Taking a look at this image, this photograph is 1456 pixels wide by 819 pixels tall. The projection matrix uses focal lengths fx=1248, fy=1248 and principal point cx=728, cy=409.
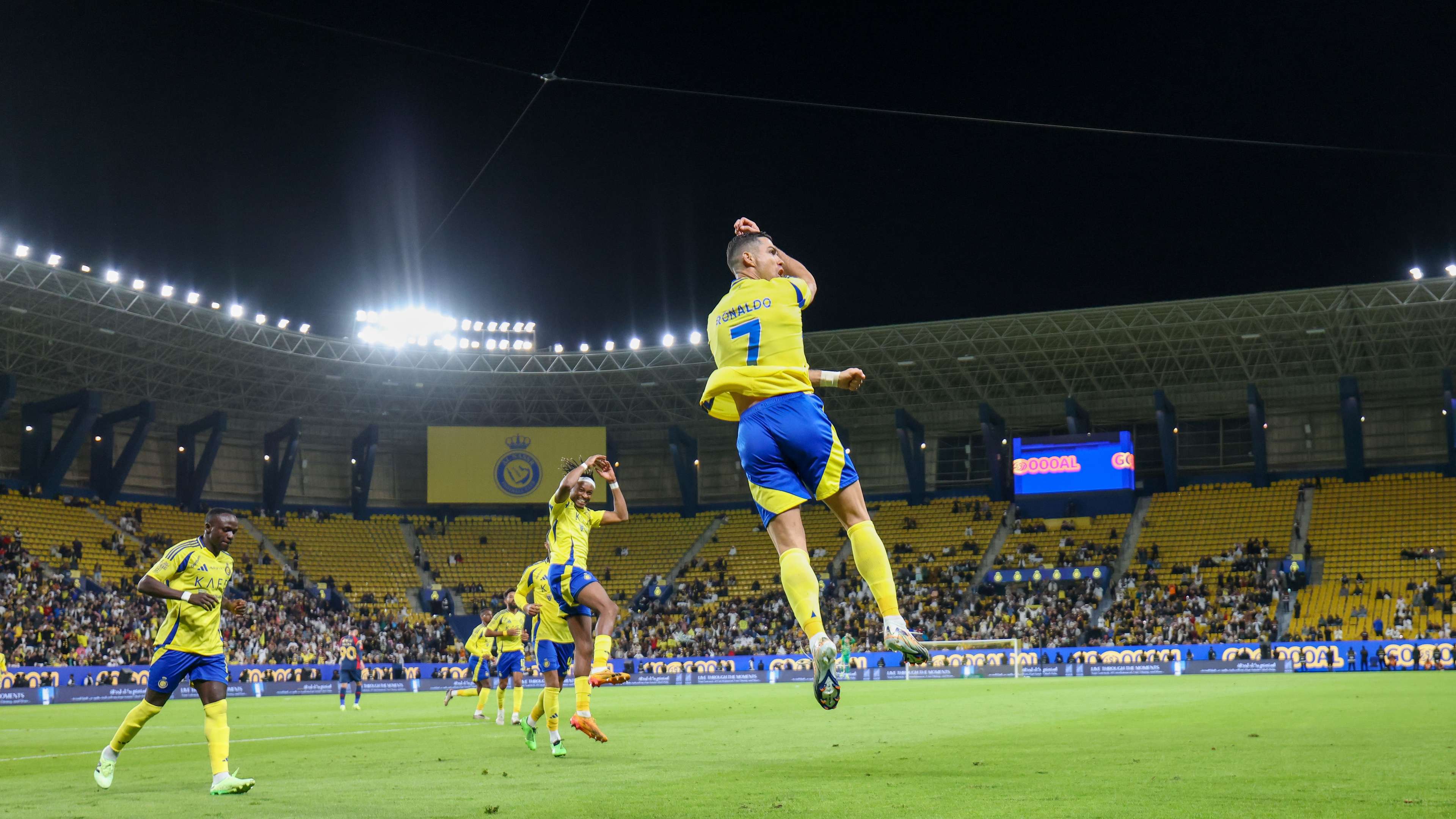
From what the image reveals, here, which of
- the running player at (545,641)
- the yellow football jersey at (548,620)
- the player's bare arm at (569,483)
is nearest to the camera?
the player's bare arm at (569,483)

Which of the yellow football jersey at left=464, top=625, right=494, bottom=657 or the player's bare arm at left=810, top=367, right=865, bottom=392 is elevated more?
the player's bare arm at left=810, top=367, right=865, bottom=392

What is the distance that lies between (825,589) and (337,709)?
99.1 feet

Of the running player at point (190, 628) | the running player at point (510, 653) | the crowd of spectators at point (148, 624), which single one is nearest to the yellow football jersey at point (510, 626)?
the running player at point (510, 653)

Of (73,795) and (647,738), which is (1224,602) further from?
(73,795)

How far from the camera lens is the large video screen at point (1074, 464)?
56281mm

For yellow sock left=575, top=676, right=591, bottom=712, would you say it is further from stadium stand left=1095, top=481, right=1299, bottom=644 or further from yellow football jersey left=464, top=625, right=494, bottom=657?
stadium stand left=1095, top=481, right=1299, bottom=644

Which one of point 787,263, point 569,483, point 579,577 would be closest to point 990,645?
point 579,577

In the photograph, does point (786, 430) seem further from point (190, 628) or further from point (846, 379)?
point (190, 628)

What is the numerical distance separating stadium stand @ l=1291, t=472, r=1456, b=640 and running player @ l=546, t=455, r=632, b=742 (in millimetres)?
39821

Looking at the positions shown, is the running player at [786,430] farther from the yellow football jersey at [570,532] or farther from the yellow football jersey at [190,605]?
the yellow football jersey at [570,532]

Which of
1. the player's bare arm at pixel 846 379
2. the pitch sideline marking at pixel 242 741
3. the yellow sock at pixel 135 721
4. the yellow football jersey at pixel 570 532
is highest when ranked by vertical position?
the player's bare arm at pixel 846 379

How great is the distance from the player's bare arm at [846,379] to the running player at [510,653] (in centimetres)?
1441

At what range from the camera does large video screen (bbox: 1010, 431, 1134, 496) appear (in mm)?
56281

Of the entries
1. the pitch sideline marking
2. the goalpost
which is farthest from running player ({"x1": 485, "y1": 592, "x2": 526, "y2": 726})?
the goalpost
